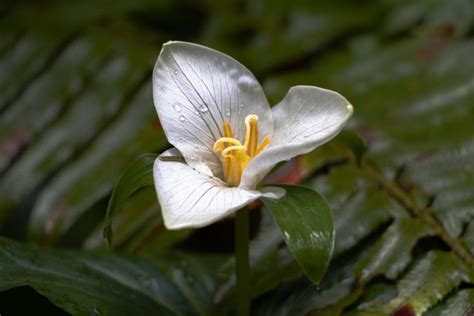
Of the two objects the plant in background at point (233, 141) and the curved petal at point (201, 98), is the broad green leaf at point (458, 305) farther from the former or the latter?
the curved petal at point (201, 98)

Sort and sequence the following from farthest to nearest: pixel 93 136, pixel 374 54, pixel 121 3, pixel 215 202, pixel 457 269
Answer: pixel 121 3 < pixel 374 54 < pixel 93 136 < pixel 457 269 < pixel 215 202

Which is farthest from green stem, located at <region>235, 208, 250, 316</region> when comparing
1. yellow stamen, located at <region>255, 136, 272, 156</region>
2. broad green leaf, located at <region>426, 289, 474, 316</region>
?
broad green leaf, located at <region>426, 289, 474, 316</region>

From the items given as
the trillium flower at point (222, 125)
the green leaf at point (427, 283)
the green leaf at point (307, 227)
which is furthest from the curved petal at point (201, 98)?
the green leaf at point (427, 283)

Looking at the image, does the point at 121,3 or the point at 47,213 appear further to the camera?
the point at 121,3

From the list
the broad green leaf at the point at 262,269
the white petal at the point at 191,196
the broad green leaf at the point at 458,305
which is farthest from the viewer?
the broad green leaf at the point at 262,269

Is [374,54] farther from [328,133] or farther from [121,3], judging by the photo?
[328,133]

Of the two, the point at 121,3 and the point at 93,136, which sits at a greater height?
the point at 121,3

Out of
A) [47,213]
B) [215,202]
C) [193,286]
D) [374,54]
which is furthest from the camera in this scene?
[374,54]

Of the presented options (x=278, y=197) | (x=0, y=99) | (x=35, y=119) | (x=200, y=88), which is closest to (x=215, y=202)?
(x=278, y=197)
